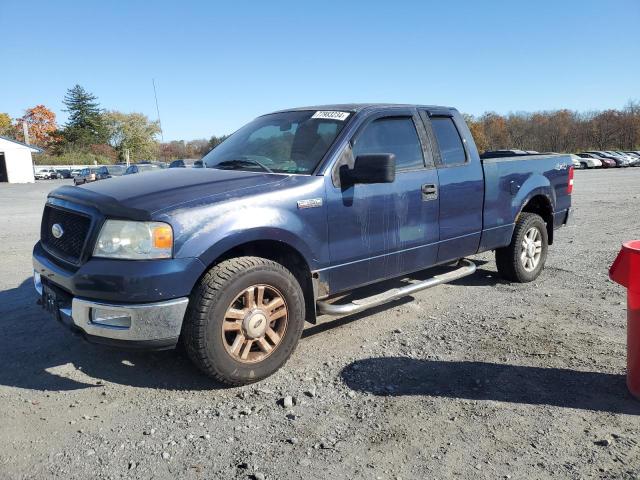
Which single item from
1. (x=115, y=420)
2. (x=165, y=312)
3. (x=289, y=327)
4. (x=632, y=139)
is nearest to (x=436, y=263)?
(x=289, y=327)

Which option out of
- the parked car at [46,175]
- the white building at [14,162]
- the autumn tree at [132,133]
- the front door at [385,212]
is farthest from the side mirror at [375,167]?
the autumn tree at [132,133]

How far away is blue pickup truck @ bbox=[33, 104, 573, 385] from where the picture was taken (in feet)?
9.97

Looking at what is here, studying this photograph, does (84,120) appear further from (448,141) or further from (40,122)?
(448,141)

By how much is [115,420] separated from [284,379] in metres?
1.12

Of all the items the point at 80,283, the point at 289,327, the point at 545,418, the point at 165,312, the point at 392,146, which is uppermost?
the point at 392,146

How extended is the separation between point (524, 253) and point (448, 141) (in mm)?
1834

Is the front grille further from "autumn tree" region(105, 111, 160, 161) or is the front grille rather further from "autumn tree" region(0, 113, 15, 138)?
"autumn tree" region(0, 113, 15, 138)

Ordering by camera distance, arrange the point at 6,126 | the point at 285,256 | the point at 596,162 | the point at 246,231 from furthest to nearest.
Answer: the point at 6,126 < the point at 596,162 < the point at 285,256 < the point at 246,231

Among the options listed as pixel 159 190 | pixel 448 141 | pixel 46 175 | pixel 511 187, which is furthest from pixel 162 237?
pixel 46 175

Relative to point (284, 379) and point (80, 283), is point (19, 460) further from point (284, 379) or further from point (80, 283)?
point (284, 379)

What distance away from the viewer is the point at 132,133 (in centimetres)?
8581

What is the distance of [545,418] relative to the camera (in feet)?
9.66

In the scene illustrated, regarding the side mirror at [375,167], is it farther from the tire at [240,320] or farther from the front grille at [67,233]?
the front grille at [67,233]

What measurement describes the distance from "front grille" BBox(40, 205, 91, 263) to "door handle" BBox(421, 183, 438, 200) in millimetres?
2673
